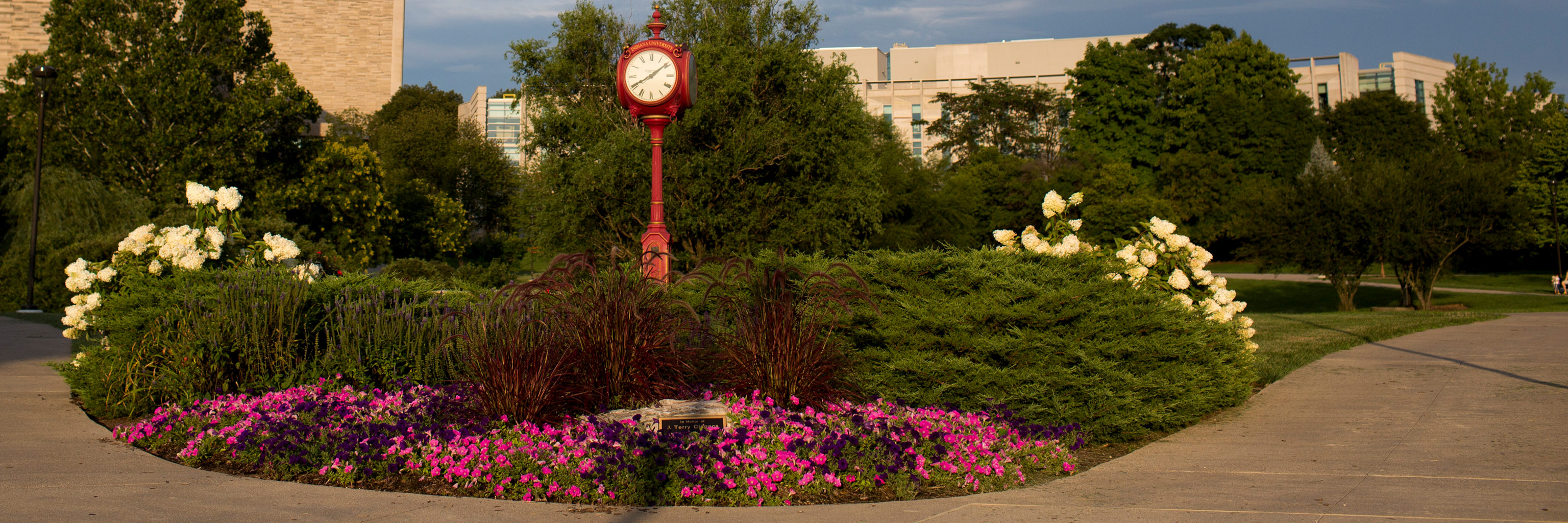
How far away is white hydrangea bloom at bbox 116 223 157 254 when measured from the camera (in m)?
8.78

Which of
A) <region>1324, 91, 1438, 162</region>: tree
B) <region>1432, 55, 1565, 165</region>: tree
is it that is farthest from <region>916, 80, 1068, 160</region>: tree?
<region>1432, 55, 1565, 165</region>: tree

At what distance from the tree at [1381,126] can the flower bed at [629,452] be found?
198 ft

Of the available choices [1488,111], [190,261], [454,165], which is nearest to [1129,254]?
[190,261]

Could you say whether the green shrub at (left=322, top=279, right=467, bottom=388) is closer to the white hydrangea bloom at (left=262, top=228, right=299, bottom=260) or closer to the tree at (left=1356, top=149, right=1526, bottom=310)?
the white hydrangea bloom at (left=262, top=228, right=299, bottom=260)

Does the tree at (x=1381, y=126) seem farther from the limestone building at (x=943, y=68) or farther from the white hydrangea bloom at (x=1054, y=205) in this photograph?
the white hydrangea bloom at (x=1054, y=205)

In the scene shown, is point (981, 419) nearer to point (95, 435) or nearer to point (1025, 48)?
point (95, 435)

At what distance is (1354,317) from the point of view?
68.9 ft

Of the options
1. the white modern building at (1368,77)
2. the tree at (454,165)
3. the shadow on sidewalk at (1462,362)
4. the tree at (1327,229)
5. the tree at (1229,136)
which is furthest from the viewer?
the white modern building at (1368,77)

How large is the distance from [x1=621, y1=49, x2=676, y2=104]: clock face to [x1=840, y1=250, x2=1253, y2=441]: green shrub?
6.37 meters

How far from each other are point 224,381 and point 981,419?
17.7 feet

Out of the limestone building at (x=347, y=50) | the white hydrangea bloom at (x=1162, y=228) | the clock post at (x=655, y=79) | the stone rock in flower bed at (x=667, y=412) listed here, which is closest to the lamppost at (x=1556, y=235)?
the white hydrangea bloom at (x=1162, y=228)

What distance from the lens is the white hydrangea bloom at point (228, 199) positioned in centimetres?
934

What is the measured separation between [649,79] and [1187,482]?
30.0 ft

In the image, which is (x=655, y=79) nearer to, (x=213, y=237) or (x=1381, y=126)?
(x=213, y=237)
